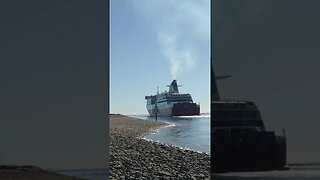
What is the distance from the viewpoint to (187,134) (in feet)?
62.0

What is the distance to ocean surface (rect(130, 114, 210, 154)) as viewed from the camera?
1487 centimetres

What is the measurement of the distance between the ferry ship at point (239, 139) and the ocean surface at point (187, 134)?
2.84 meters

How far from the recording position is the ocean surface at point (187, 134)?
14.9m

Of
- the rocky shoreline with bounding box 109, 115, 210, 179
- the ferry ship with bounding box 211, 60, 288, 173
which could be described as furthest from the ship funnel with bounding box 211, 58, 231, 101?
the rocky shoreline with bounding box 109, 115, 210, 179

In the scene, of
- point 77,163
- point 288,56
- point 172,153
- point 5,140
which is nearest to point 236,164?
point 288,56

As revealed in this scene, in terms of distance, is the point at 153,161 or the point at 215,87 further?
the point at 153,161

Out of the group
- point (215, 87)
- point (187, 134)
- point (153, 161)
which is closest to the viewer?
point (215, 87)

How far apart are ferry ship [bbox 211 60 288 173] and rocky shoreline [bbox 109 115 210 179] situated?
0.88 metres

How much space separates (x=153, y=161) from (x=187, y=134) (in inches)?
270

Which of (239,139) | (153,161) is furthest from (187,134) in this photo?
(239,139)

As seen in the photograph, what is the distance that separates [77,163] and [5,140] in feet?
3.91

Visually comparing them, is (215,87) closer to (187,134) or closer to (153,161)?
(153,161)

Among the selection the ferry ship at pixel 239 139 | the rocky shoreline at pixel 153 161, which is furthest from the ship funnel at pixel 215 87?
the rocky shoreline at pixel 153 161

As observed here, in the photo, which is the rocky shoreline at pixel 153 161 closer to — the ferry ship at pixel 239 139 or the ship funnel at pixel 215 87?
the ferry ship at pixel 239 139
